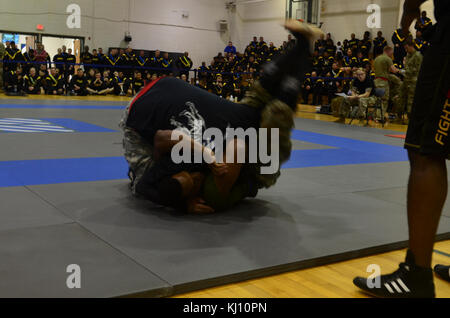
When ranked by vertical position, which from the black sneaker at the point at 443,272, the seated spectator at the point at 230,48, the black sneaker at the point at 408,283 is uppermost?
the seated spectator at the point at 230,48

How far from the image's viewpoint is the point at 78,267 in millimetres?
2086

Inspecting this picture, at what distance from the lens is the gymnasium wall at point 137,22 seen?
18734 mm

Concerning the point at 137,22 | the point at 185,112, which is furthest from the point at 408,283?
the point at 137,22

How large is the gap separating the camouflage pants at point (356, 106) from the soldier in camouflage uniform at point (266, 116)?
7694 millimetres

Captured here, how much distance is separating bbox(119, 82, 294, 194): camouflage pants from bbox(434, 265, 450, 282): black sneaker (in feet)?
3.79

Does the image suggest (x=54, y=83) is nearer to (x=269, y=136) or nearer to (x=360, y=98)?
(x=360, y=98)

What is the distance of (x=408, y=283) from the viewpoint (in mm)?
1954

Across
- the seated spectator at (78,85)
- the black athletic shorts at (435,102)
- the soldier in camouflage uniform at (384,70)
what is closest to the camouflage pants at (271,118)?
the black athletic shorts at (435,102)

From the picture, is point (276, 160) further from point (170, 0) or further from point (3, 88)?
point (170, 0)

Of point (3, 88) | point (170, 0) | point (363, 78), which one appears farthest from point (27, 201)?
point (170, 0)

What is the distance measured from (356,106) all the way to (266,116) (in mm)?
8267

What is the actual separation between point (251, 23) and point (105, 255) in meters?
21.9

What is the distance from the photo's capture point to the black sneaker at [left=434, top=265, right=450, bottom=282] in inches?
88.1

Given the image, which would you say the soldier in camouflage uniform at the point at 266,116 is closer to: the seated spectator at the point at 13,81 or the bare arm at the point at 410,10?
the bare arm at the point at 410,10
